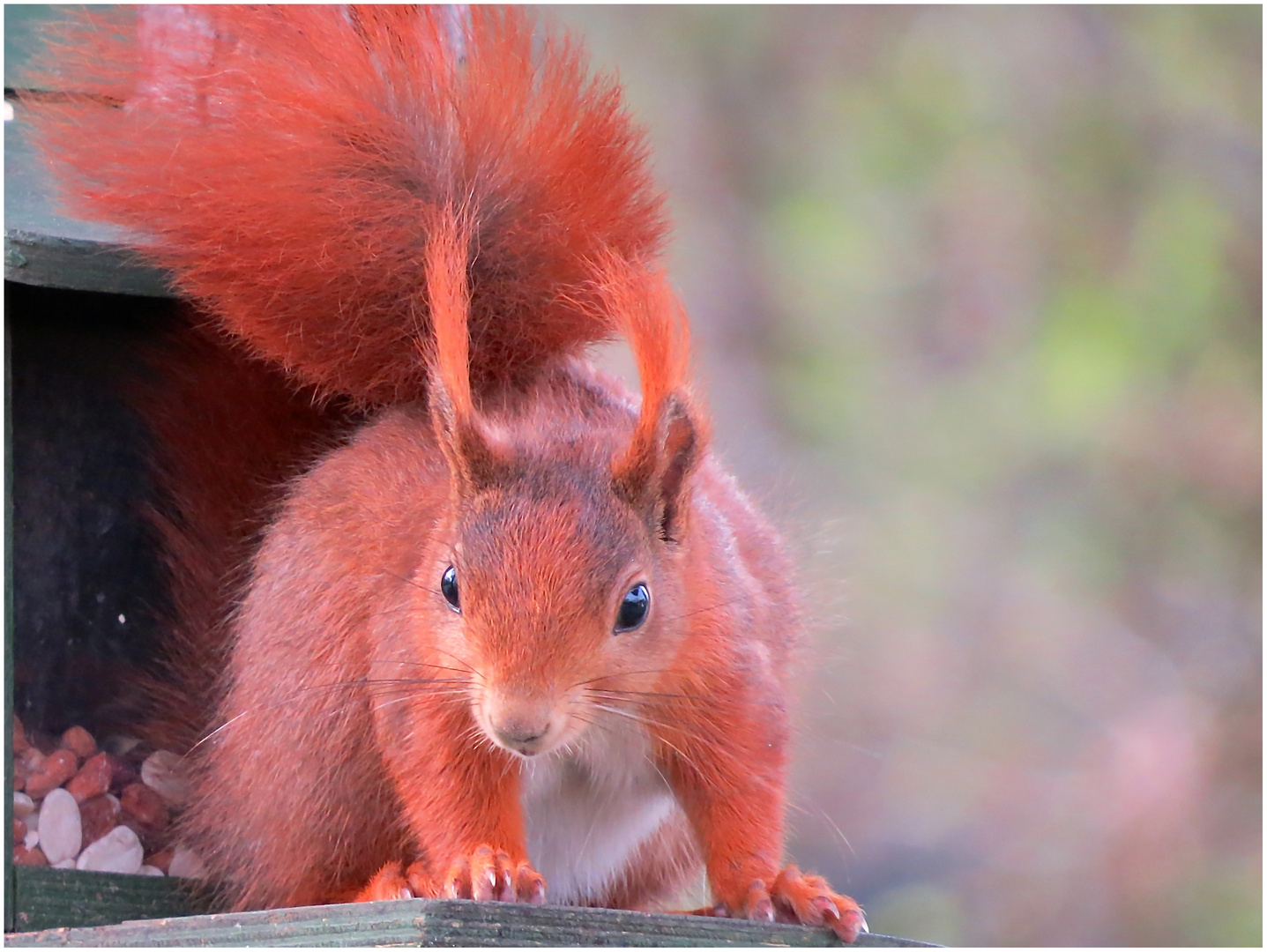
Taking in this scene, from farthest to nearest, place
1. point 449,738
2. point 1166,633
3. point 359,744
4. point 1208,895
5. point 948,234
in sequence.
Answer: point 948,234, point 1166,633, point 1208,895, point 359,744, point 449,738

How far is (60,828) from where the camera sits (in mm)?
1890

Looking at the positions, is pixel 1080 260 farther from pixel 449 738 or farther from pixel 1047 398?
pixel 449 738

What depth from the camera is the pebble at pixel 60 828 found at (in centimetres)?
187

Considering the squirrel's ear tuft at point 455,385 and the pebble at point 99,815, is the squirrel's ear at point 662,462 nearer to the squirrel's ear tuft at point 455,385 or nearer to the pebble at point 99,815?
the squirrel's ear tuft at point 455,385

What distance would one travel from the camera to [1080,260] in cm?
434

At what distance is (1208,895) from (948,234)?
1721 millimetres

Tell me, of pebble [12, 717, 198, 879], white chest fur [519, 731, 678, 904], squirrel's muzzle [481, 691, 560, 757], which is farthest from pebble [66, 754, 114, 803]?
squirrel's muzzle [481, 691, 560, 757]

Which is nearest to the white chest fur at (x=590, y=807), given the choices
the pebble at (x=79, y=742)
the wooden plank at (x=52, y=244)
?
the pebble at (x=79, y=742)

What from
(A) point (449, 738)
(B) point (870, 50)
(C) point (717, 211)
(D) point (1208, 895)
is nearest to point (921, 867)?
(D) point (1208, 895)

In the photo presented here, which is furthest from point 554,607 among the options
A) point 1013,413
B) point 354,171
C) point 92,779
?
point 1013,413

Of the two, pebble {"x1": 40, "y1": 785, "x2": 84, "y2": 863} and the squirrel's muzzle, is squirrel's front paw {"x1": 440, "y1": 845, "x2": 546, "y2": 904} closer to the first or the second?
the squirrel's muzzle

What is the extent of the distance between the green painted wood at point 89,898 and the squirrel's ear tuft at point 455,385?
2.03 feet

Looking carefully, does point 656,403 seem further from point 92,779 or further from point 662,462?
point 92,779

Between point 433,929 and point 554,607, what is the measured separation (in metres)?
0.37
